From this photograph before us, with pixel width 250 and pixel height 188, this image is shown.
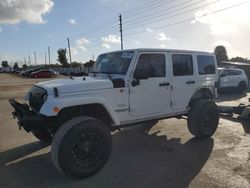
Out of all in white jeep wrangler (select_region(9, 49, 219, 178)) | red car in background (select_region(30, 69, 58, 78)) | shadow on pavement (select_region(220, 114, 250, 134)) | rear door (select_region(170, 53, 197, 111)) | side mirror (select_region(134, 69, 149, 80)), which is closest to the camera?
white jeep wrangler (select_region(9, 49, 219, 178))

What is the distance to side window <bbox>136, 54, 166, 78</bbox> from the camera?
19.2ft

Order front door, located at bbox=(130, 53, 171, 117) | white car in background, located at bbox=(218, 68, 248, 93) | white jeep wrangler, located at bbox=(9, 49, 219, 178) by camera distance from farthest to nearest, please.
Result: white car in background, located at bbox=(218, 68, 248, 93), front door, located at bbox=(130, 53, 171, 117), white jeep wrangler, located at bbox=(9, 49, 219, 178)

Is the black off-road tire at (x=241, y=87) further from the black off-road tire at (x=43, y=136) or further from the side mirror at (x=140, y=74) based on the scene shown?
the black off-road tire at (x=43, y=136)

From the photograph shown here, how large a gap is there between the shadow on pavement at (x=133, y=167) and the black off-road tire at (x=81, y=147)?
0.19m

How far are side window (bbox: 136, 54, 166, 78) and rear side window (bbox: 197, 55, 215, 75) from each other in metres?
1.34

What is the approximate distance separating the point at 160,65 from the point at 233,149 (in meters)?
2.39

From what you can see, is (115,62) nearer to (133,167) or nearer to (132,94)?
(132,94)

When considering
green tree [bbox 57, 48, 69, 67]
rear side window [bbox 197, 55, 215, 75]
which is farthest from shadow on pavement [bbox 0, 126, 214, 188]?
green tree [bbox 57, 48, 69, 67]

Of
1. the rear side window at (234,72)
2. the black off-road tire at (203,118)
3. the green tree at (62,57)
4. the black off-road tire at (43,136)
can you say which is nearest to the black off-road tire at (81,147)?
the black off-road tire at (43,136)

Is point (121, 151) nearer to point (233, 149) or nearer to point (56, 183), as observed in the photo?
Answer: point (56, 183)

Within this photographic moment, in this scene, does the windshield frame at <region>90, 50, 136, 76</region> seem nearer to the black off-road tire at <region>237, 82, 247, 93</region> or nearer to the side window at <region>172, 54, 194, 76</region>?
the side window at <region>172, 54, 194, 76</region>

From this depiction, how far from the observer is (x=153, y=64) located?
6121 mm

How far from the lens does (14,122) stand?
938 cm

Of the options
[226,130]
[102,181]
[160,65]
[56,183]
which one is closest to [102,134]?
[102,181]
